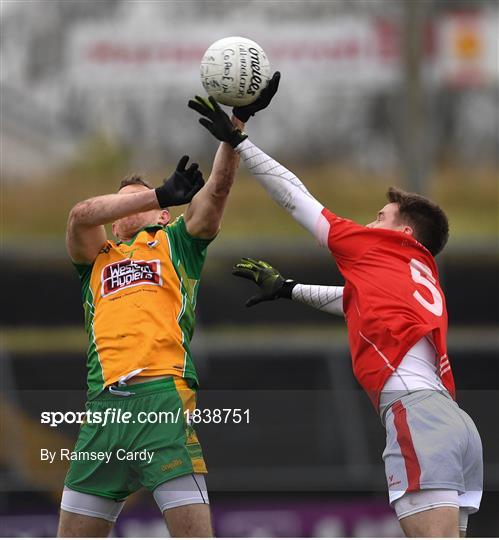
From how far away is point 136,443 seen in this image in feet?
17.4

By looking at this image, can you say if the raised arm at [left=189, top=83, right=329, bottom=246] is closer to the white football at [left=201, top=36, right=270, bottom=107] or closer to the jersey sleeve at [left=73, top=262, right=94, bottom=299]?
the white football at [left=201, top=36, right=270, bottom=107]

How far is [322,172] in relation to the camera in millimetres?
21078

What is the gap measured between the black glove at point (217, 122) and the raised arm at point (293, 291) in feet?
2.53

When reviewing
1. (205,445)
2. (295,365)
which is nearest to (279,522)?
(205,445)

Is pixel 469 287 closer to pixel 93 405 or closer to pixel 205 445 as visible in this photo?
pixel 205 445

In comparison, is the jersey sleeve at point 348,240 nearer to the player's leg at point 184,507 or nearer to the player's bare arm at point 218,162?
the player's bare arm at point 218,162

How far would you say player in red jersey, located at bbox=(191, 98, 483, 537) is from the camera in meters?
4.93

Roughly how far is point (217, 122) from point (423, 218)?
1.02m

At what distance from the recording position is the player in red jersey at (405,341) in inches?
194

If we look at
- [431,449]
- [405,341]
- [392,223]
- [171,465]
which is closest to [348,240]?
[392,223]

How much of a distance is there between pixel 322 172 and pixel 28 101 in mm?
5170

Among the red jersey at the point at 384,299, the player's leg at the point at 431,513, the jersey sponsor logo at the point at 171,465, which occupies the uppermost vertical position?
the red jersey at the point at 384,299

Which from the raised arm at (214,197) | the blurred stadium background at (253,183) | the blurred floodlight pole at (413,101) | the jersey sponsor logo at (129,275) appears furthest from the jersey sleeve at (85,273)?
the blurred floodlight pole at (413,101)

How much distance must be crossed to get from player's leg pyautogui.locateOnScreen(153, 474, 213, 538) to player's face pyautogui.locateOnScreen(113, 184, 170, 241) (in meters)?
1.30
